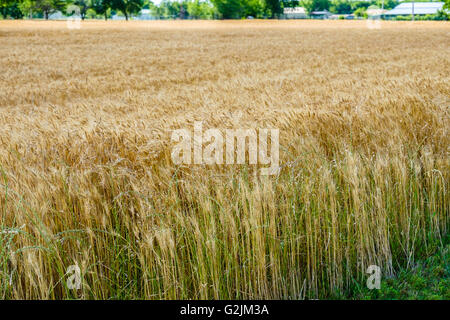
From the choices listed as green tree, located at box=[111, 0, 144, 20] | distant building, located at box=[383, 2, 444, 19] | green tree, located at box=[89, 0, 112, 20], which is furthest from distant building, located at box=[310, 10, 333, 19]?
green tree, located at box=[89, 0, 112, 20]

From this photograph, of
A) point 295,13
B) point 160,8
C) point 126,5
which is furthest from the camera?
point 160,8

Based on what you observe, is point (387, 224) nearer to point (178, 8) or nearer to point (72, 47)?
point (72, 47)

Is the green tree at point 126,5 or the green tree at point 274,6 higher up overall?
the green tree at point 274,6

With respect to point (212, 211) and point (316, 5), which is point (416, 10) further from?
point (212, 211)

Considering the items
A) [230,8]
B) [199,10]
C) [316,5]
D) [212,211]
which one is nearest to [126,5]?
[230,8]

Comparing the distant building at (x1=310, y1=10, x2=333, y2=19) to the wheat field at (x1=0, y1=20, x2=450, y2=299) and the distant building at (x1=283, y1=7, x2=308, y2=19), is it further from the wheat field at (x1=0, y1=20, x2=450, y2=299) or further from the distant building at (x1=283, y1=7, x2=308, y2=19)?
the wheat field at (x1=0, y1=20, x2=450, y2=299)

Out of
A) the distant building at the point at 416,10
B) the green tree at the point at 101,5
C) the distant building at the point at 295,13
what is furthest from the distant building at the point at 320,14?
the green tree at the point at 101,5

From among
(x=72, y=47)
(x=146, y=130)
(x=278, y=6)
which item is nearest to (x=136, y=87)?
(x=146, y=130)

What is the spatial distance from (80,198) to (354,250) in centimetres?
176

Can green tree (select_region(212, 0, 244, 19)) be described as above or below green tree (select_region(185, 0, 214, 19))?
below

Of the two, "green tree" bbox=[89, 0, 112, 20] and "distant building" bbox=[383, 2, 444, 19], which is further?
"distant building" bbox=[383, 2, 444, 19]

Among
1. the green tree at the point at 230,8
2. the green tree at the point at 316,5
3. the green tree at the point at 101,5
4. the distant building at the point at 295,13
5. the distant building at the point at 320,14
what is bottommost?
the green tree at the point at 101,5

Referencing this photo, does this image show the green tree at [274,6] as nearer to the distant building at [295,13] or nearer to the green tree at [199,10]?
the distant building at [295,13]

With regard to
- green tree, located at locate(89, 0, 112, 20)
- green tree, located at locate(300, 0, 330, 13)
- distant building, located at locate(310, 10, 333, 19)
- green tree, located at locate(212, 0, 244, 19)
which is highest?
green tree, located at locate(300, 0, 330, 13)
